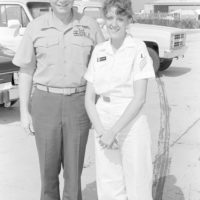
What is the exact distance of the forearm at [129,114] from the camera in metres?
2.53

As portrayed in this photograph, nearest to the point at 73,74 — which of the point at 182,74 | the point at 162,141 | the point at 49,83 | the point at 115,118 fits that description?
the point at 49,83

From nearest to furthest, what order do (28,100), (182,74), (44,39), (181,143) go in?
(44,39), (28,100), (181,143), (182,74)

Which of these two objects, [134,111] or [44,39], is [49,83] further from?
[134,111]

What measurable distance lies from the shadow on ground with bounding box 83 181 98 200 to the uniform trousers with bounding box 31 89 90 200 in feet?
2.31

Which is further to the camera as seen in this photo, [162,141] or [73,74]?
[162,141]

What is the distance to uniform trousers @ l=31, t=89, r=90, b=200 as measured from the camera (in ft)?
9.31

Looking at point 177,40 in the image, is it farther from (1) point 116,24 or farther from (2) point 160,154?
(1) point 116,24

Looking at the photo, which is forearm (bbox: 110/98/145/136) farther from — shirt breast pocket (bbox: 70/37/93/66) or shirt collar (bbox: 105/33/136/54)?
shirt breast pocket (bbox: 70/37/93/66)

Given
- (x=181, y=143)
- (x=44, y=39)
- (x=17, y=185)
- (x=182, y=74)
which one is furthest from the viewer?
(x=182, y=74)

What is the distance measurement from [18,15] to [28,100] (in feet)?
19.9

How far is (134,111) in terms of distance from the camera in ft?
8.32

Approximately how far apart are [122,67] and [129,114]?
27 centimetres

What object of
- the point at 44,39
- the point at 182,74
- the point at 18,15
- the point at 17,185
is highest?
the point at 44,39

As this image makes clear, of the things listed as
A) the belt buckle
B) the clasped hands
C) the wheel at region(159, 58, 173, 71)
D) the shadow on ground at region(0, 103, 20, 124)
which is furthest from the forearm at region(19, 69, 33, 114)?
the wheel at region(159, 58, 173, 71)
